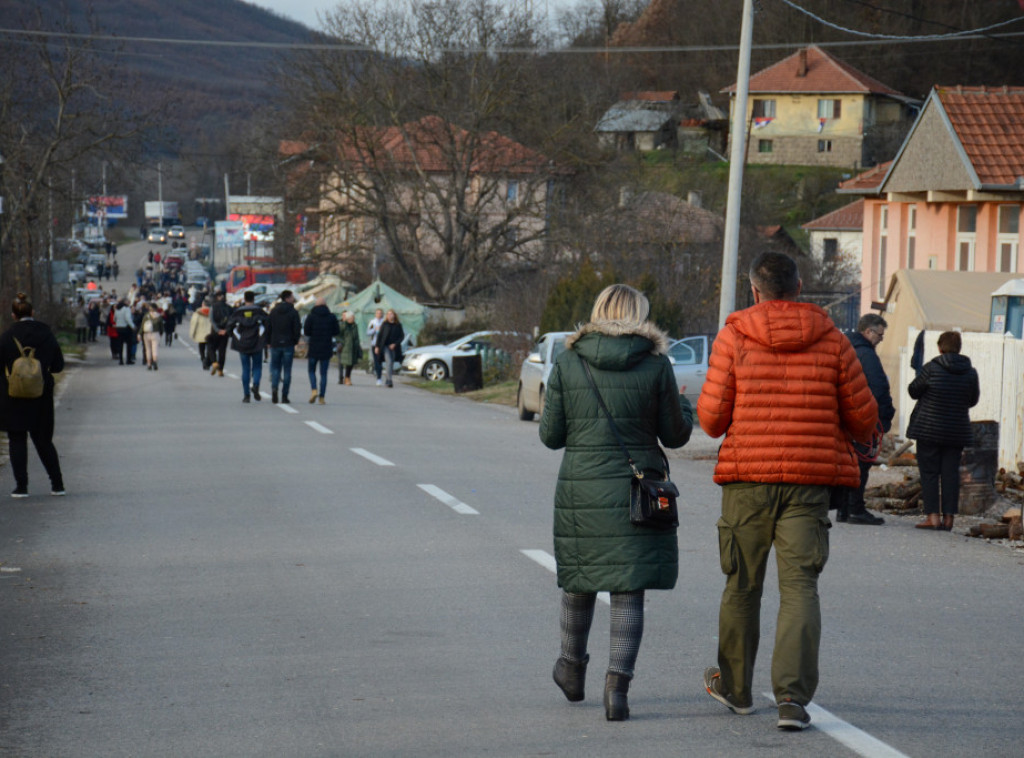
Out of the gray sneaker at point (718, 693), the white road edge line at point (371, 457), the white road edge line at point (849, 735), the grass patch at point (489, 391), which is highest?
the gray sneaker at point (718, 693)

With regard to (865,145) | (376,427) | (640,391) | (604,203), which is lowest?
(376,427)

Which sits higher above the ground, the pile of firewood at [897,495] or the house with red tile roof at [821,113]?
the house with red tile roof at [821,113]

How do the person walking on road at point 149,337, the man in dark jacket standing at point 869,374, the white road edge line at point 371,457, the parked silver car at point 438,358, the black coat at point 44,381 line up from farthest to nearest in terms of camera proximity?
the parked silver car at point 438,358, the person walking on road at point 149,337, the white road edge line at point 371,457, the black coat at point 44,381, the man in dark jacket standing at point 869,374

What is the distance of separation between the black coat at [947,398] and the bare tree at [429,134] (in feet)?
126

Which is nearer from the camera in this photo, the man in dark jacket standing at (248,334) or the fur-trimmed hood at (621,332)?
the fur-trimmed hood at (621,332)

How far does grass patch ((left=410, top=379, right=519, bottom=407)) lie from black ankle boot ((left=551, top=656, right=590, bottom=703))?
2276cm

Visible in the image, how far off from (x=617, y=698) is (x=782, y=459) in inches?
44.2

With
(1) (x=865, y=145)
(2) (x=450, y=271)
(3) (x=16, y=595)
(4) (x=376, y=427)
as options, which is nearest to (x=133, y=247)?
(1) (x=865, y=145)

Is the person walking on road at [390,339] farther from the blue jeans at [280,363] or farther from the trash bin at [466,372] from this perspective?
the blue jeans at [280,363]

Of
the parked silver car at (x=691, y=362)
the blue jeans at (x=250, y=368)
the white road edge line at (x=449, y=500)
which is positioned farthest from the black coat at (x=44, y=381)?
the parked silver car at (x=691, y=362)

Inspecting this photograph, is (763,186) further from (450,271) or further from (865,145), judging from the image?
(450,271)

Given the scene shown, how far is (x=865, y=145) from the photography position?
91.8 meters

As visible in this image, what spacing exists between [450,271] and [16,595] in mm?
46601

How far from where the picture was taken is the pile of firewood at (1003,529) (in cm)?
1086
